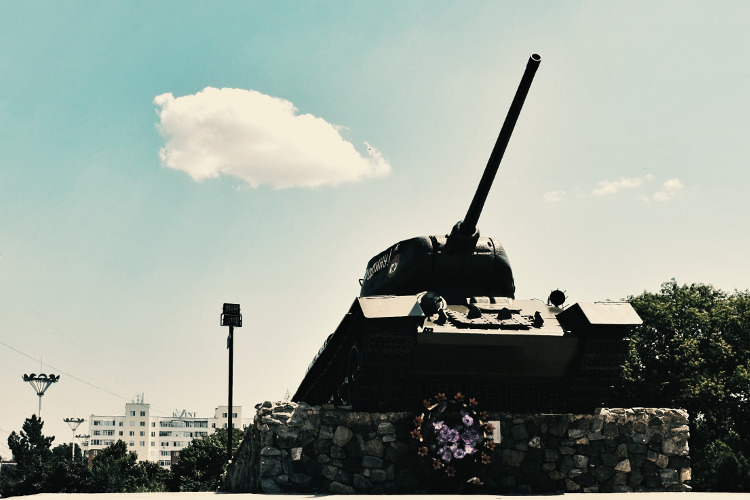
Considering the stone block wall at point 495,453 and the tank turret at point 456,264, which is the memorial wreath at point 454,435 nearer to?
the stone block wall at point 495,453

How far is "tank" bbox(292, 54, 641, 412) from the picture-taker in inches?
551

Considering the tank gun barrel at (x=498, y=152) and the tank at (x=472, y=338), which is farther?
the tank gun barrel at (x=498, y=152)

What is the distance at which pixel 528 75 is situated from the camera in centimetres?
1427

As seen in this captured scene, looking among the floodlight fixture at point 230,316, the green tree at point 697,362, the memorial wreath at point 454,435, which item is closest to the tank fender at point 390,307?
the memorial wreath at point 454,435

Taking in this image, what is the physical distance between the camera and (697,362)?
1375 inches

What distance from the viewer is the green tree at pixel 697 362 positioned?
113 ft

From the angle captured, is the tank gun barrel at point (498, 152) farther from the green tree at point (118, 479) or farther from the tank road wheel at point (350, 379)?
the green tree at point (118, 479)

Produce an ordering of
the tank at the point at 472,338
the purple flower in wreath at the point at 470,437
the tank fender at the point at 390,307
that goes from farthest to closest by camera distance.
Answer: the purple flower in wreath at the point at 470,437
the tank at the point at 472,338
the tank fender at the point at 390,307

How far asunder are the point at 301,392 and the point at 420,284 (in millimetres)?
5601

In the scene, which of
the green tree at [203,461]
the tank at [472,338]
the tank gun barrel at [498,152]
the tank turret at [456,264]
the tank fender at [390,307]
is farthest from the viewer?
the green tree at [203,461]

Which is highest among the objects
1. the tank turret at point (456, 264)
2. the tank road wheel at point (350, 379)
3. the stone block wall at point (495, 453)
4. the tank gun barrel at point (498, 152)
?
the tank gun barrel at point (498, 152)

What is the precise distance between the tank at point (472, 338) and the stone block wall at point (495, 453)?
Answer: 418 millimetres

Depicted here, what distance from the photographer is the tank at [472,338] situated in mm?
13992

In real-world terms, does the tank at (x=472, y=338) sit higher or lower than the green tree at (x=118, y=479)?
higher
